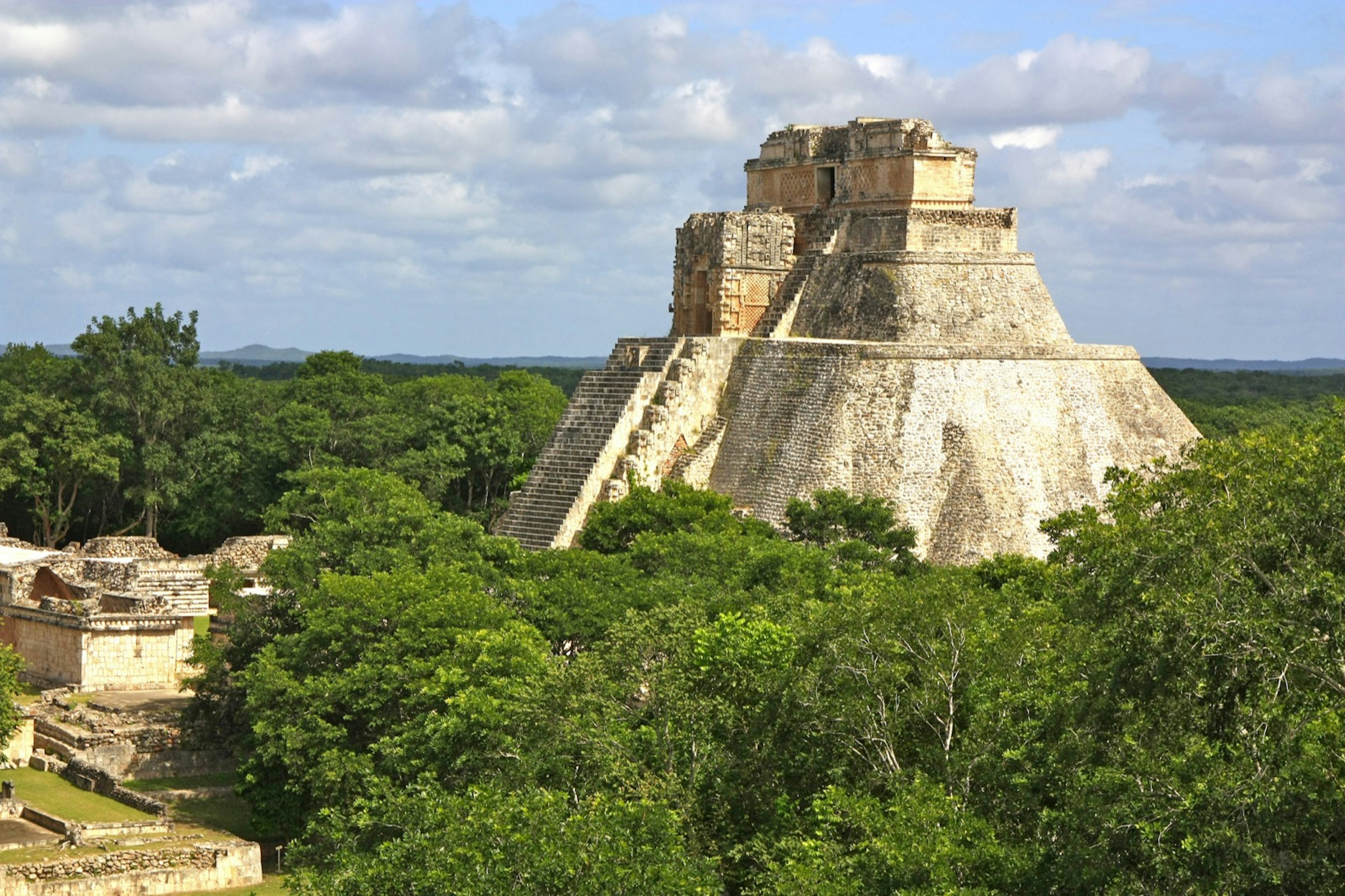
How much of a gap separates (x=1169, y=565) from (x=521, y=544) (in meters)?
20.1

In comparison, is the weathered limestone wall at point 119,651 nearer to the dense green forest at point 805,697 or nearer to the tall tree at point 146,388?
the dense green forest at point 805,697

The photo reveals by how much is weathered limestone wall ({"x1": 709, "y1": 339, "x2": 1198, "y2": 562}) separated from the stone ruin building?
35.2ft

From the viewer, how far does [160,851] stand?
26.0 meters

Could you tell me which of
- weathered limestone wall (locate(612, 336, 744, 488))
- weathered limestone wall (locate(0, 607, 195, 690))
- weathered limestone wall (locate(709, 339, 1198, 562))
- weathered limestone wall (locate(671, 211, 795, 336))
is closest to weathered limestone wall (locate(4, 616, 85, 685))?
weathered limestone wall (locate(0, 607, 195, 690))

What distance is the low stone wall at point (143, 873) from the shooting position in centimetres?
2448

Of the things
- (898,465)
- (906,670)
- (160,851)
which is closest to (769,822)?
(906,670)

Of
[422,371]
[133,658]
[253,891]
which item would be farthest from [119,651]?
[422,371]

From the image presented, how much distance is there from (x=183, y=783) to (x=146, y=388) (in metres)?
28.2

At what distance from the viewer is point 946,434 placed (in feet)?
115

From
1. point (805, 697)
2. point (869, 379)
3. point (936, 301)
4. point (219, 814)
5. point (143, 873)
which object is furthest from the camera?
point (936, 301)

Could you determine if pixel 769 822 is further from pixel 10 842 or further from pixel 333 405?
pixel 333 405

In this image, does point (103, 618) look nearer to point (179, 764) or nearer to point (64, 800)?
point (179, 764)

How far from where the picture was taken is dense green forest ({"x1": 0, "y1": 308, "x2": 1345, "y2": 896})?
15.5 meters

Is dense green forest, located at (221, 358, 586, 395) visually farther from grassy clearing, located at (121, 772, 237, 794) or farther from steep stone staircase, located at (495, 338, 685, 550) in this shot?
grassy clearing, located at (121, 772, 237, 794)
